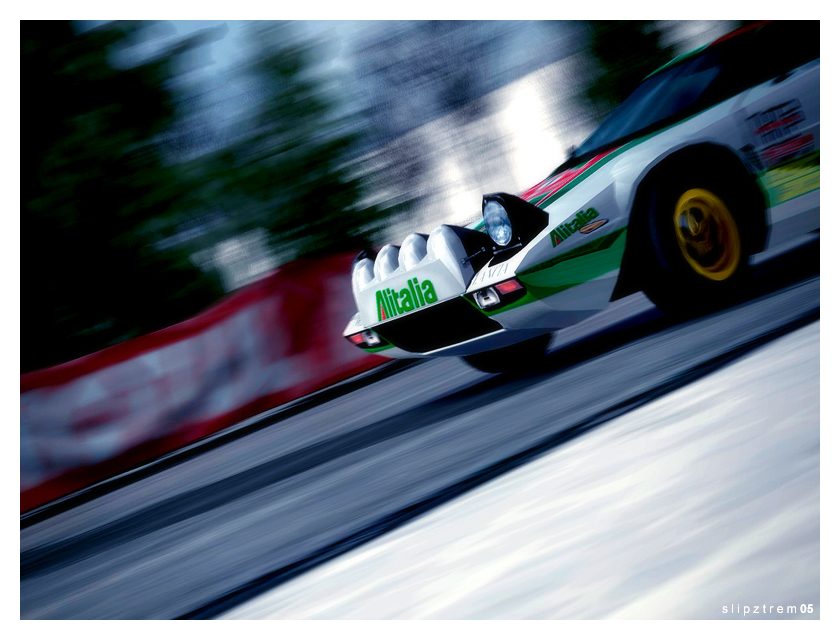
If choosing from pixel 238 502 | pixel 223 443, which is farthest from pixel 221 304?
pixel 238 502

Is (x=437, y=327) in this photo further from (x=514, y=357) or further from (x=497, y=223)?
(x=514, y=357)

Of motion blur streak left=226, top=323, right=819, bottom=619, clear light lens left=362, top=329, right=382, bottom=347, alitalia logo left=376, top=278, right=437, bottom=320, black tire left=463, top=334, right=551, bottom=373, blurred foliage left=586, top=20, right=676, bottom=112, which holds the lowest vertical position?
motion blur streak left=226, top=323, right=819, bottom=619

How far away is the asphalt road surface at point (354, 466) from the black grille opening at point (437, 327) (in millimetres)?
329

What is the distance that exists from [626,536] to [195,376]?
286cm

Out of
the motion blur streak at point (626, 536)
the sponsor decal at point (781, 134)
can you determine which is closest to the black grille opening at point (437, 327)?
the motion blur streak at point (626, 536)

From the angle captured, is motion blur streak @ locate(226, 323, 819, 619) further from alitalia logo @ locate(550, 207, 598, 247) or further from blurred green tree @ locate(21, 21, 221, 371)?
blurred green tree @ locate(21, 21, 221, 371)

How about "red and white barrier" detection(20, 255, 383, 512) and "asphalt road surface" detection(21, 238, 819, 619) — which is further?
"red and white barrier" detection(20, 255, 383, 512)

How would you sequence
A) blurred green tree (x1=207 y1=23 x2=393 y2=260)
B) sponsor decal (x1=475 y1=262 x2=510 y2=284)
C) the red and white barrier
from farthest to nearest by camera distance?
the red and white barrier
blurred green tree (x1=207 y1=23 x2=393 y2=260)
sponsor decal (x1=475 y1=262 x2=510 y2=284)

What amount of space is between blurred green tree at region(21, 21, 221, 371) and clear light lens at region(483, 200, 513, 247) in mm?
1550

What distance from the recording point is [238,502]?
3568 mm

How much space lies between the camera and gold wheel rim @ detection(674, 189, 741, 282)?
3.64 m

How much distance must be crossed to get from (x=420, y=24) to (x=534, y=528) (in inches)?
92.6

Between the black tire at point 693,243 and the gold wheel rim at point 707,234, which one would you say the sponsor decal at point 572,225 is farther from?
the gold wheel rim at point 707,234

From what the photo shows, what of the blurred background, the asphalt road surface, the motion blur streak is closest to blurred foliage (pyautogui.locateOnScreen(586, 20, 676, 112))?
the blurred background
